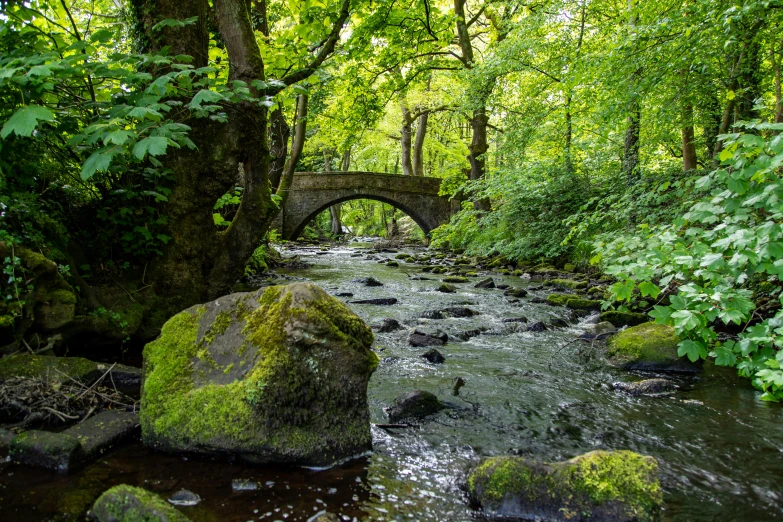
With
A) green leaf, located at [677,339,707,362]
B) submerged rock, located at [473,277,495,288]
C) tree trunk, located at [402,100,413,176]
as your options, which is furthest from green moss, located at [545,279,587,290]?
tree trunk, located at [402,100,413,176]

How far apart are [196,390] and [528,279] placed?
37.7 ft

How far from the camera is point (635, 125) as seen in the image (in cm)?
1095

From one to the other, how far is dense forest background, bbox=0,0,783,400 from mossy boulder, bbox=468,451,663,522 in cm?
131

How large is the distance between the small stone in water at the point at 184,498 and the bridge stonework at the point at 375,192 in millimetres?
23121

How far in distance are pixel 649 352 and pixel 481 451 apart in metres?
3.02

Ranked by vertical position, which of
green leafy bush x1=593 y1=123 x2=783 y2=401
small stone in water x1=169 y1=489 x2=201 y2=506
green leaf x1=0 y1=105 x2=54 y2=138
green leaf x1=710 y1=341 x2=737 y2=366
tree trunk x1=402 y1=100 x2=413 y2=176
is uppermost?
tree trunk x1=402 y1=100 x2=413 y2=176

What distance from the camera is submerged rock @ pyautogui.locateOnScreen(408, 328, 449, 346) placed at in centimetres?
618

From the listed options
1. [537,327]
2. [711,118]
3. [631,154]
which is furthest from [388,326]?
[711,118]

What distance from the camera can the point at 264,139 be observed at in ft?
19.9

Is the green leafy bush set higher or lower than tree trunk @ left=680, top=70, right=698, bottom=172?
lower

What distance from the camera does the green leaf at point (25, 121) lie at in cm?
242

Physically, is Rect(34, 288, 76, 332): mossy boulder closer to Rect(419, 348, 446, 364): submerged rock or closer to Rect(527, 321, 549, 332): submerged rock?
Rect(419, 348, 446, 364): submerged rock

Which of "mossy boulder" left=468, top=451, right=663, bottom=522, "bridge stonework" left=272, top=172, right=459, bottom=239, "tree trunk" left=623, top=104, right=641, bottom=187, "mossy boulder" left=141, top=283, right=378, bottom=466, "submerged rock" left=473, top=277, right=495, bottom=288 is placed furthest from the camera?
"bridge stonework" left=272, top=172, right=459, bottom=239

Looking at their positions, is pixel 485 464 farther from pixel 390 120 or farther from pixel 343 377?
pixel 390 120
